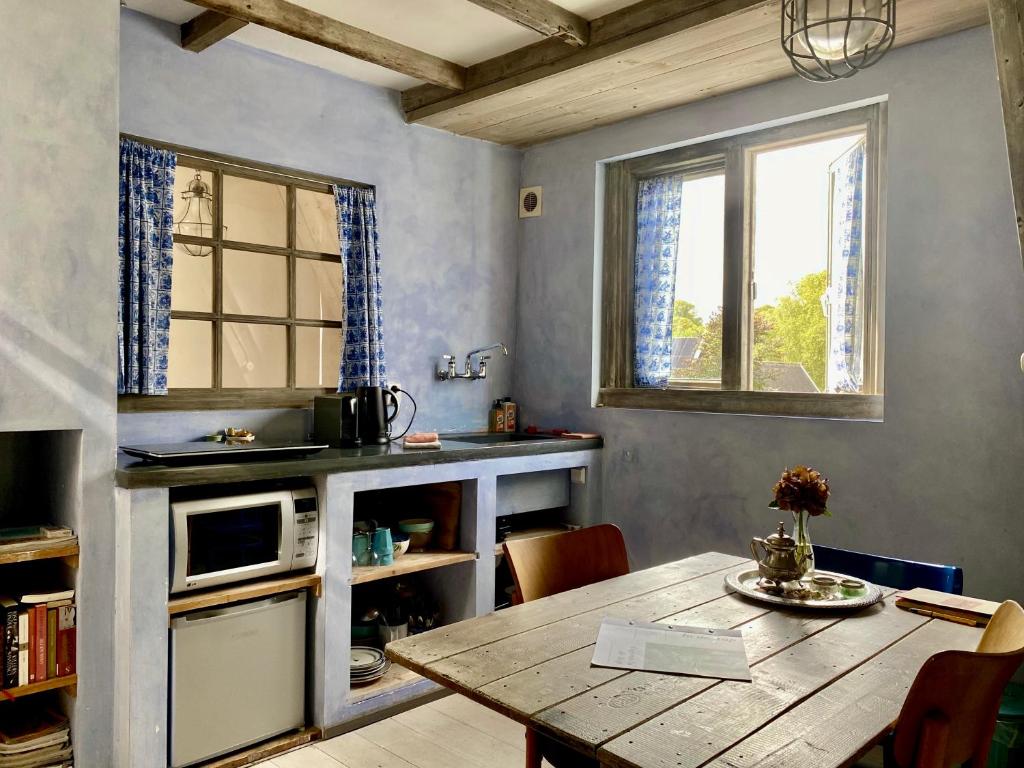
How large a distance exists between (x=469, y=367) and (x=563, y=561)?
2.02 metres

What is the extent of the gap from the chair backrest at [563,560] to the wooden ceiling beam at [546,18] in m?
1.85

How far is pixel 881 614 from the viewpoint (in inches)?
79.6

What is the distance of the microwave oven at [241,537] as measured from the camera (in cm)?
263

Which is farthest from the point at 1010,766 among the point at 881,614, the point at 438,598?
the point at 438,598

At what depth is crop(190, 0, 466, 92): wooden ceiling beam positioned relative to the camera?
9.45 feet

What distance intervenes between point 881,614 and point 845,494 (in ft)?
4.26

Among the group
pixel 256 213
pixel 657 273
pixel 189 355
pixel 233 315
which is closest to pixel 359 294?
pixel 233 315

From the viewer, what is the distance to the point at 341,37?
3.19 m

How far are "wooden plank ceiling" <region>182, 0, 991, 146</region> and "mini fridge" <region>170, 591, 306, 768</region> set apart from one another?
2125mm

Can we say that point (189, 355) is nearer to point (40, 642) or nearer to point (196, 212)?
point (196, 212)

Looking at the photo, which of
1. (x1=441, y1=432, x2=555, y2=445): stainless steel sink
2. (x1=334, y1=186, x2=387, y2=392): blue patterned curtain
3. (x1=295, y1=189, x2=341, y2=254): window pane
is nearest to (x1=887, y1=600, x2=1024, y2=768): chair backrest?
(x1=441, y1=432, x2=555, y2=445): stainless steel sink

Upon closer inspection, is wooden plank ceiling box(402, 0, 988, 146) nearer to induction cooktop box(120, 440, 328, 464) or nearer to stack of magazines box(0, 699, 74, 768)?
induction cooktop box(120, 440, 328, 464)

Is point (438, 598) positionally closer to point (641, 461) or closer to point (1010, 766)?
point (641, 461)

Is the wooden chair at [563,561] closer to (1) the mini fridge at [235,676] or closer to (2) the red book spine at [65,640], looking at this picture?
(1) the mini fridge at [235,676]
